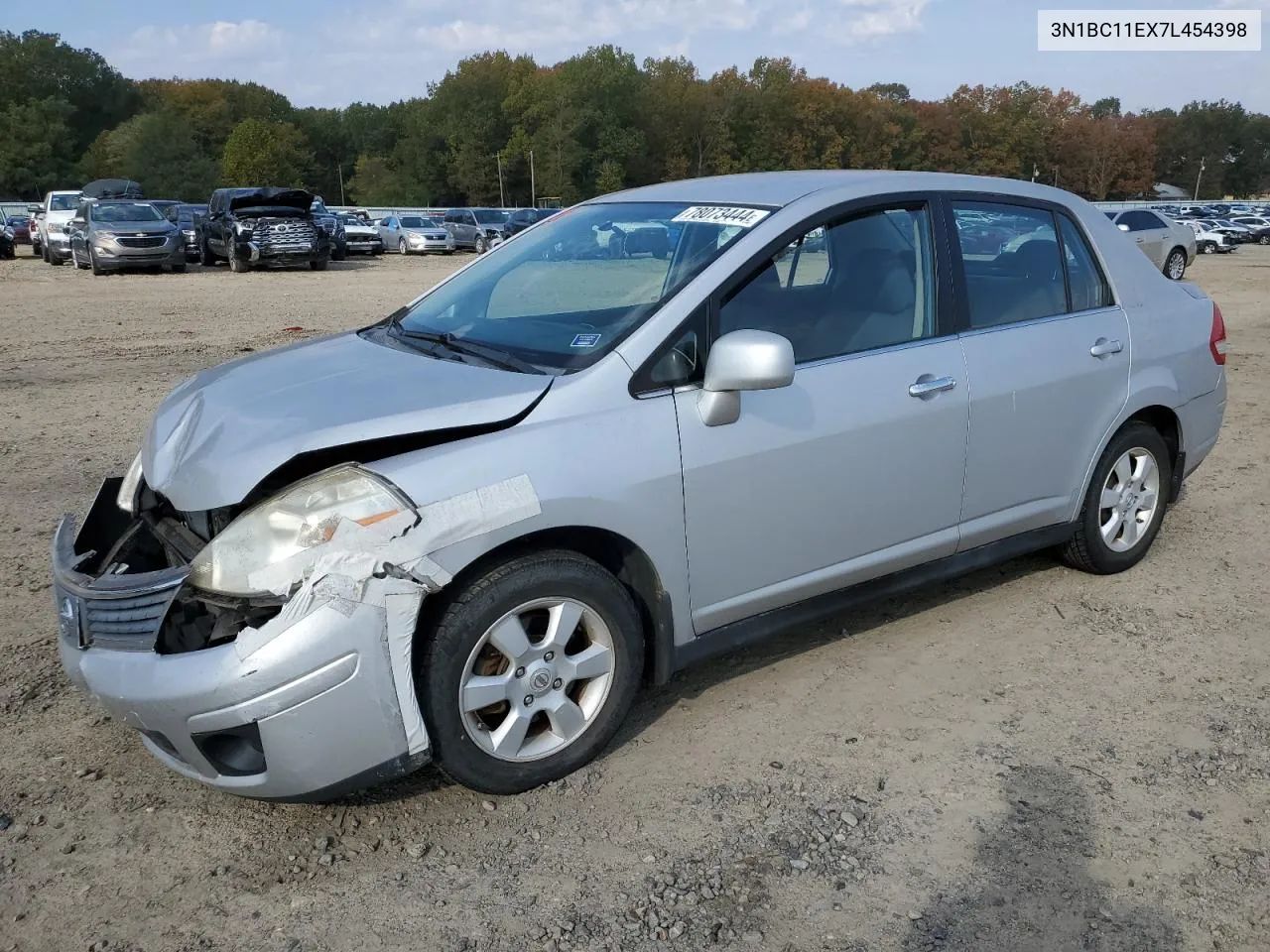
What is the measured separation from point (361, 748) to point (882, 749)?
1.63 m

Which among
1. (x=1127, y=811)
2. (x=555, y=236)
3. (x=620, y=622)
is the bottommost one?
(x=1127, y=811)

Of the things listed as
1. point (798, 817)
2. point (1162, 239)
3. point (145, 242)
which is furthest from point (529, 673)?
point (1162, 239)

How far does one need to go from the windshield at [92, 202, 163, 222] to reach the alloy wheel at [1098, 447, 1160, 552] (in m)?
22.9

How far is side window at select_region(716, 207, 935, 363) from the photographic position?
3.50 metres

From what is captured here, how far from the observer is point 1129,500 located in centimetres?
479

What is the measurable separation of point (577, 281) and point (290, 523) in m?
1.55

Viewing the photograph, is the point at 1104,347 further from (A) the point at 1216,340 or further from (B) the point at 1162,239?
(B) the point at 1162,239

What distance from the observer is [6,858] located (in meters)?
2.87

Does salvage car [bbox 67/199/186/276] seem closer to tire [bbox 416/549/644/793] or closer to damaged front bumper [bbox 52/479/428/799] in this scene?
damaged front bumper [bbox 52/479/428/799]

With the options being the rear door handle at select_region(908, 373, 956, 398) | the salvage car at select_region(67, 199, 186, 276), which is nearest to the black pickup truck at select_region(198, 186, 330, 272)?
the salvage car at select_region(67, 199, 186, 276)

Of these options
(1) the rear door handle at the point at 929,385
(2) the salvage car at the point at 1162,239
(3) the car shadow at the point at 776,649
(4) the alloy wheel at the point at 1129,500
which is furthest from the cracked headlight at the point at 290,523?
(2) the salvage car at the point at 1162,239

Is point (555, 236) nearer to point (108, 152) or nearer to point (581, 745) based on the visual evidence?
point (581, 745)

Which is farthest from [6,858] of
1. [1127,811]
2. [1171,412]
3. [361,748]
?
[1171,412]

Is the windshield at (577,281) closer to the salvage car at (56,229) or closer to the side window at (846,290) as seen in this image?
the side window at (846,290)
